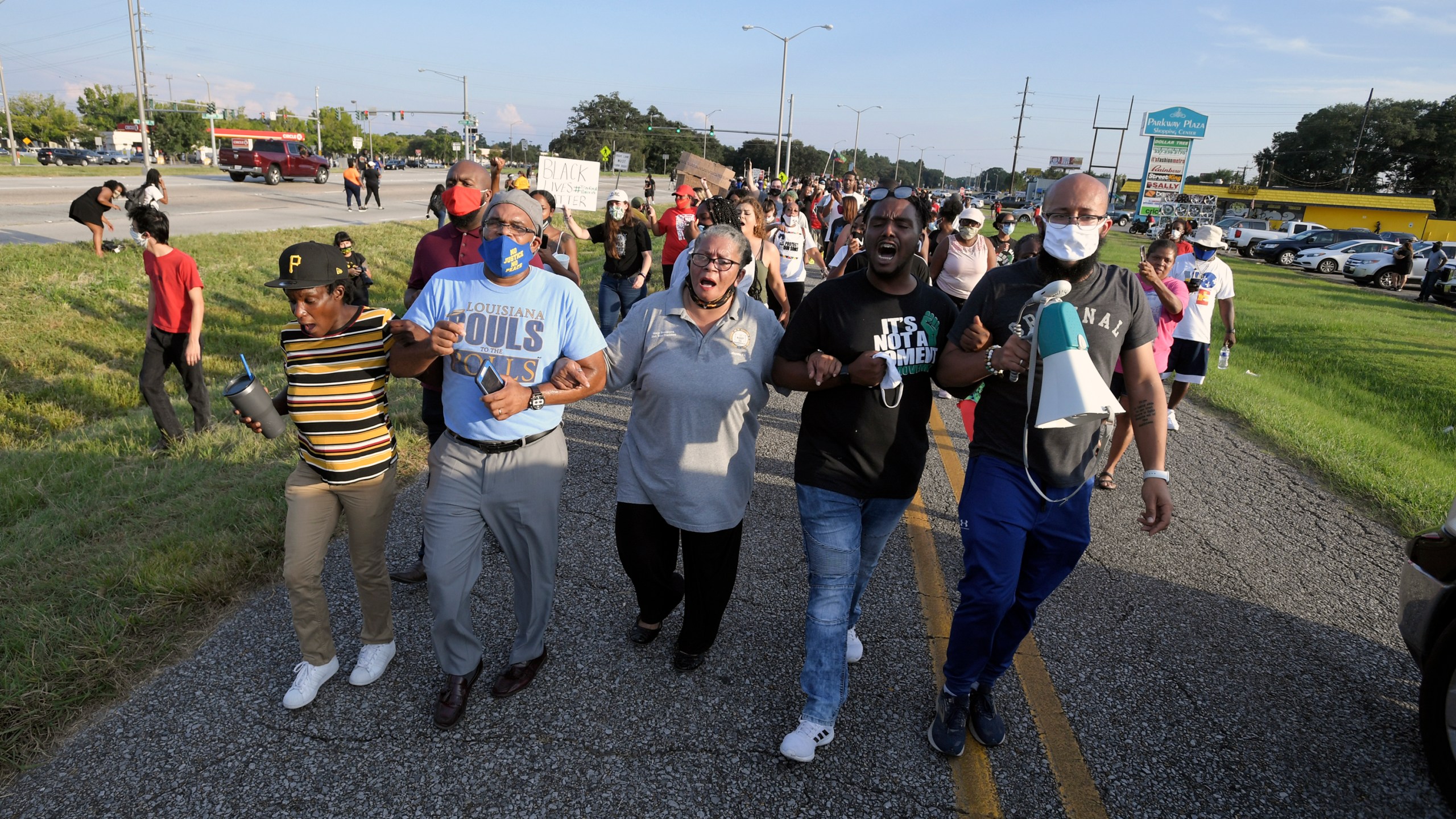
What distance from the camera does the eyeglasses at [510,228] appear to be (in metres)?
3.05

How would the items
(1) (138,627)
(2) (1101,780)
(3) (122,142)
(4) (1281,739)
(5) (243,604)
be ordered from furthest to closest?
(3) (122,142)
(5) (243,604)
(1) (138,627)
(4) (1281,739)
(2) (1101,780)

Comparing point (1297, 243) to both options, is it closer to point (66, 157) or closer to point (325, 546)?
point (325, 546)

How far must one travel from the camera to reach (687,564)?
11.3 feet

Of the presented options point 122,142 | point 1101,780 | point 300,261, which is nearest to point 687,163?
point 300,261

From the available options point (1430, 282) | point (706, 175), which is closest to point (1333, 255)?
point (1430, 282)

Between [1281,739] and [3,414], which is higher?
[1281,739]

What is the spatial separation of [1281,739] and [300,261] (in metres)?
4.22

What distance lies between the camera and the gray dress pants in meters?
3.07

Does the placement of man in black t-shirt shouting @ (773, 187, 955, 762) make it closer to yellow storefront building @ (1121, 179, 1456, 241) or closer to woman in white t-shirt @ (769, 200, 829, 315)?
woman in white t-shirt @ (769, 200, 829, 315)

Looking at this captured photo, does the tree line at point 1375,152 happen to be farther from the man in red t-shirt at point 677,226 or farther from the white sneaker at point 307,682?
the white sneaker at point 307,682

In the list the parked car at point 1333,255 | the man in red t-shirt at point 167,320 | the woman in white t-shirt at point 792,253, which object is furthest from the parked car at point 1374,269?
the man in red t-shirt at point 167,320

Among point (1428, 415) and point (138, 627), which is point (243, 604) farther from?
point (1428, 415)

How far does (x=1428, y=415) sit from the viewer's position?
30.4 ft

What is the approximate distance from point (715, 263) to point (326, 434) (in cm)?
162
